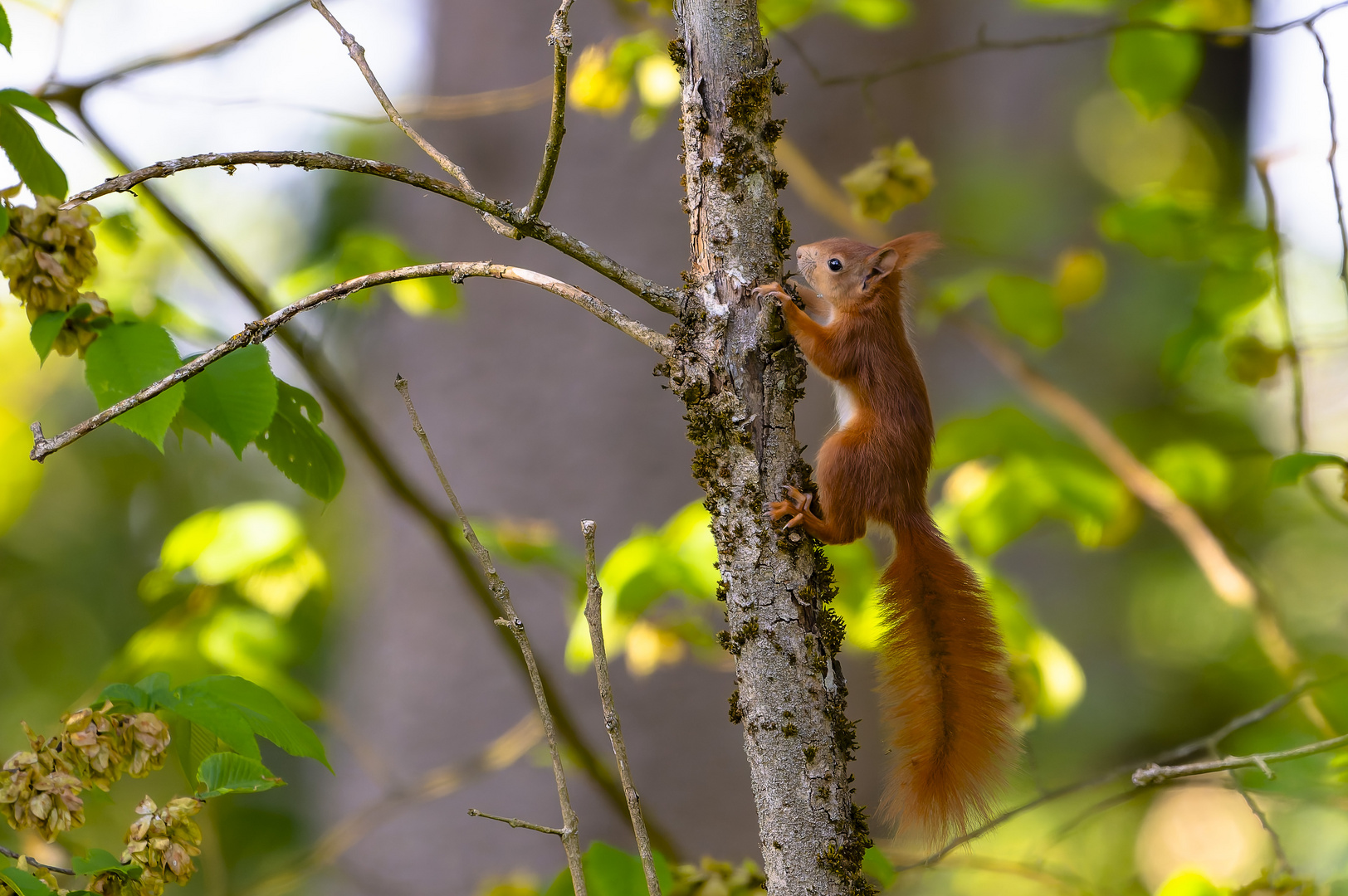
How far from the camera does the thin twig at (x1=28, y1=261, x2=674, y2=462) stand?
548 mm

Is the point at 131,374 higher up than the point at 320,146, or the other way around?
the point at 320,146

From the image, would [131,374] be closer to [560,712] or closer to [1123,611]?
[560,712]

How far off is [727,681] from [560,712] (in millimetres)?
559

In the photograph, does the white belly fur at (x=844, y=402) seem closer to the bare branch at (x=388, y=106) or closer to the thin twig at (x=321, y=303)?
the thin twig at (x=321, y=303)

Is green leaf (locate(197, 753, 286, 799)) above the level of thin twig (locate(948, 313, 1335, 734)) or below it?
below

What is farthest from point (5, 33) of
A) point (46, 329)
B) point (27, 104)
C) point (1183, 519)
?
point (1183, 519)

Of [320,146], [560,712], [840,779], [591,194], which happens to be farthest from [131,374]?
[320,146]

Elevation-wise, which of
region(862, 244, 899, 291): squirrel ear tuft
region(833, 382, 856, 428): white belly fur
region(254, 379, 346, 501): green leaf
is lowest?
region(254, 379, 346, 501): green leaf

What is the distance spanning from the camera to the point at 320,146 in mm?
3125

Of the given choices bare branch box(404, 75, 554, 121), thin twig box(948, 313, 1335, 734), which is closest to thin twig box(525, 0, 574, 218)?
bare branch box(404, 75, 554, 121)

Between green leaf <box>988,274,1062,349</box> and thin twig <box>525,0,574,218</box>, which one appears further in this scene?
green leaf <box>988,274,1062,349</box>

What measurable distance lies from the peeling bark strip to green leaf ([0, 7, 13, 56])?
470mm

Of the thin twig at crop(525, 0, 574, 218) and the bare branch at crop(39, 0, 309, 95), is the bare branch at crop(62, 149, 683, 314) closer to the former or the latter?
the thin twig at crop(525, 0, 574, 218)

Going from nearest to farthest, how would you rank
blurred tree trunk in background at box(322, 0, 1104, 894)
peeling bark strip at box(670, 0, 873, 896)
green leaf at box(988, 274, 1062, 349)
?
peeling bark strip at box(670, 0, 873, 896)
green leaf at box(988, 274, 1062, 349)
blurred tree trunk in background at box(322, 0, 1104, 894)
